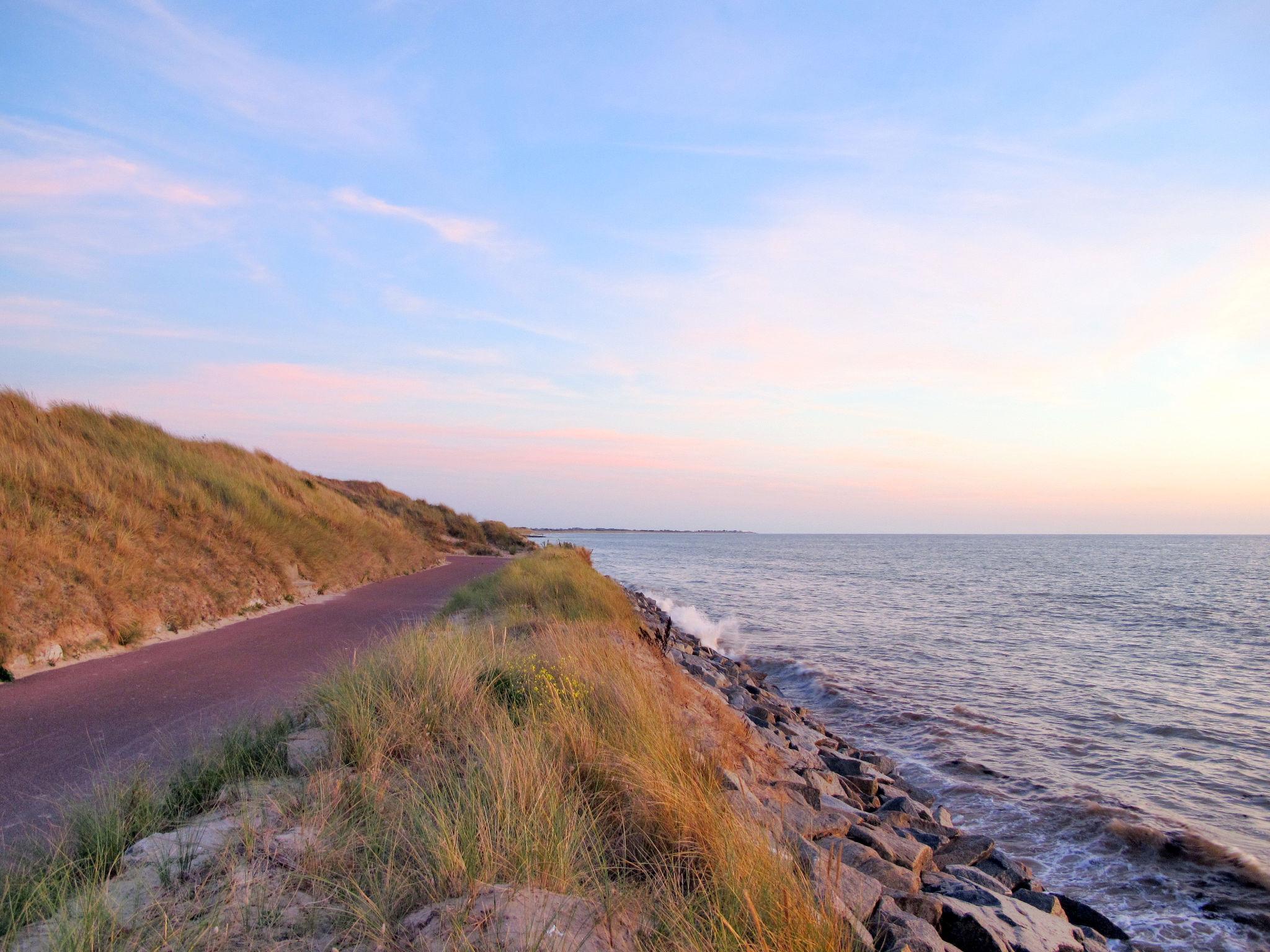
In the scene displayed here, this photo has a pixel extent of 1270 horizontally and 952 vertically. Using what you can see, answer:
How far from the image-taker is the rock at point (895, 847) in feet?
17.0

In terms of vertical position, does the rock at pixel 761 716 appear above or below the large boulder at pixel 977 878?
below

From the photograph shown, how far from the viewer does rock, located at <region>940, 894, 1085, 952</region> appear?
159 inches

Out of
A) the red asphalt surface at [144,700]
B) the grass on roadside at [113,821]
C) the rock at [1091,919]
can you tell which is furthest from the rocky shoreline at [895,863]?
the red asphalt surface at [144,700]

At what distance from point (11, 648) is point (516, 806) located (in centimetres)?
733

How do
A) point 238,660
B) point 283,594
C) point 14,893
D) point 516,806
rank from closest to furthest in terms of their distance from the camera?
point 14,893
point 516,806
point 238,660
point 283,594

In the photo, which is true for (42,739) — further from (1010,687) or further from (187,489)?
(1010,687)

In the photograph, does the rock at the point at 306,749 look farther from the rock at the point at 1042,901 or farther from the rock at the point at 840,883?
the rock at the point at 1042,901

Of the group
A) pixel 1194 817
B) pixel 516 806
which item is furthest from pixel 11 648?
pixel 1194 817

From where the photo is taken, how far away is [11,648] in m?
7.50

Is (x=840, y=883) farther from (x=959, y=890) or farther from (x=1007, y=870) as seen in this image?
(x=1007, y=870)

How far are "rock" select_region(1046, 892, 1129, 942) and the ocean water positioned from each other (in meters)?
0.16

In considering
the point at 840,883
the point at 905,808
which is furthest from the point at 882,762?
the point at 840,883

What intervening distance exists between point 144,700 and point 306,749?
3323 mm

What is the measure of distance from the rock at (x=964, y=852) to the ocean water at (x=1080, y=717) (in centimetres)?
83
